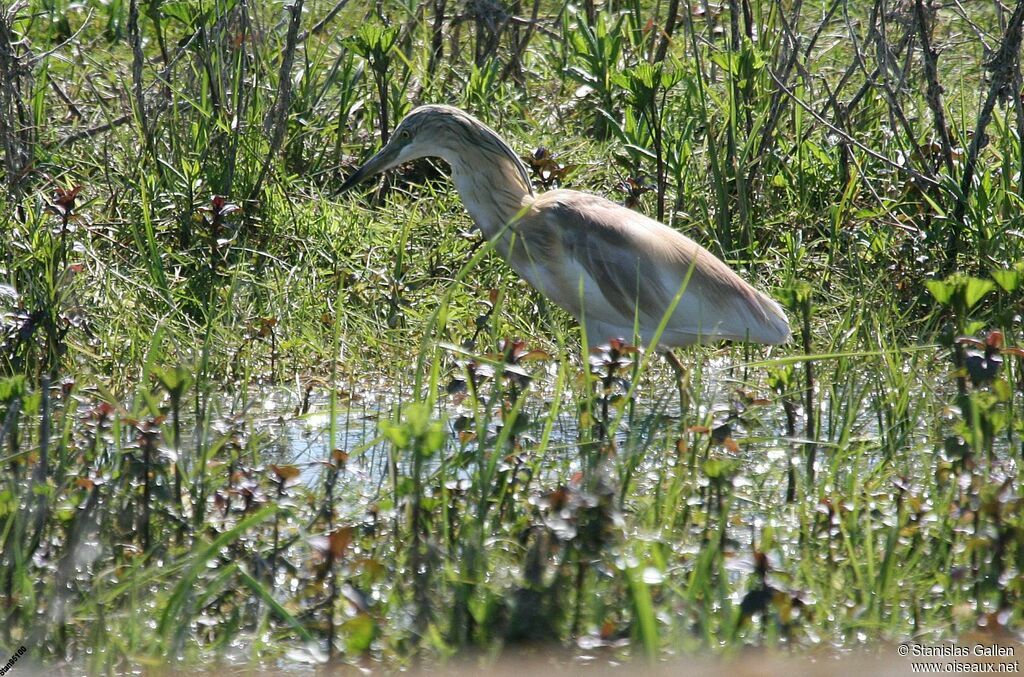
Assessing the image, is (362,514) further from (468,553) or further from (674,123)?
(674,123)

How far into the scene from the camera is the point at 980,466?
122 inches

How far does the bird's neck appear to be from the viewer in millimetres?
4852

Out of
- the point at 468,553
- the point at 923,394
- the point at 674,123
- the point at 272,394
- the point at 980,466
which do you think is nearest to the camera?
the point at 468,553

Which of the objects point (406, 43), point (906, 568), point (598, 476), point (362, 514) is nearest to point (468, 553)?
point (598, 476)

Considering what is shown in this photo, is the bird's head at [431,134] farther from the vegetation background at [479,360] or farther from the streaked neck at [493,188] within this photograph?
the vegetation background at [479,360]

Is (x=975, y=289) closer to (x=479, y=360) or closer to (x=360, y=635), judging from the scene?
(x=479, y=360)

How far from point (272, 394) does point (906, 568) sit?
87.0 inches

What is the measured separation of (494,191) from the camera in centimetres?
487

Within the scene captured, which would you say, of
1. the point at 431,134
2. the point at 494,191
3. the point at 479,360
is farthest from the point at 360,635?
the point at 431,134

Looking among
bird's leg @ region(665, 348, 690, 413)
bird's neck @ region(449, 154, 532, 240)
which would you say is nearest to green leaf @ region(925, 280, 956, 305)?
bird's leg @ region(665, 348, 690, 413)

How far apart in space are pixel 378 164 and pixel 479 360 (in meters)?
1.49

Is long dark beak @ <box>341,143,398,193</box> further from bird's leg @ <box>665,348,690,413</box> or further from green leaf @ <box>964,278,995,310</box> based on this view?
green leaf @ <box>964,278,995,310</box>

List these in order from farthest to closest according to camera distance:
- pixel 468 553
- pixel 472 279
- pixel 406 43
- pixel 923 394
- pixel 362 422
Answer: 1. pixel 406 43
2. pixel 472 279
3. pixel 362 422
4. pixel 923 394
5. pixel 468 553

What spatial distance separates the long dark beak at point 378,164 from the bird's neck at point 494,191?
0.26m
